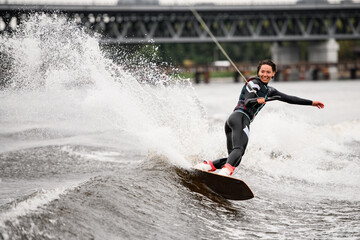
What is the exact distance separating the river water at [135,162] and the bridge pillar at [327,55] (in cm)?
5451

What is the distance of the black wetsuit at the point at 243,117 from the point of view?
732 centimetres

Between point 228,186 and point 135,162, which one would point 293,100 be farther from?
point 135,162

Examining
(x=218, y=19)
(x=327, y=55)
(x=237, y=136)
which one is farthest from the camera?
(x=327, y=55)

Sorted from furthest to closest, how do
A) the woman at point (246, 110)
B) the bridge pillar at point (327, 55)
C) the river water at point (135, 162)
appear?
1. the bridge pillar at point (327, 55)
2. the woman at point (246, 110)
3. the river water at point (135, 162)

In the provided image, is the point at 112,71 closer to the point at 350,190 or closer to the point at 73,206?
the point at 73,206

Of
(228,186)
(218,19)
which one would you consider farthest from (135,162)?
(218,19)

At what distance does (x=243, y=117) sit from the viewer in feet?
24.8

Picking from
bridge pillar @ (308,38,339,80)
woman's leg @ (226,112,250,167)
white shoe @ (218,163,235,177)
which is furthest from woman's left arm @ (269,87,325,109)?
bridge pillar @ (308,38,339,80)

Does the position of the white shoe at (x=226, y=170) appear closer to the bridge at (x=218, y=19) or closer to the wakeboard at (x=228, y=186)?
the wakeboard at (x=228, y=186)

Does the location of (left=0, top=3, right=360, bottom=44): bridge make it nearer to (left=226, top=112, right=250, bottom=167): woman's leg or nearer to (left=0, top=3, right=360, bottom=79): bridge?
(left=0, top=3, right=360, bottom=79): bridge

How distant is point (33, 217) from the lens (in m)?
5.15

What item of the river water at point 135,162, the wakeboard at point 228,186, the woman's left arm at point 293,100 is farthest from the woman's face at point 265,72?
the river water at point 135,162

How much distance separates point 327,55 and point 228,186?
64.8m

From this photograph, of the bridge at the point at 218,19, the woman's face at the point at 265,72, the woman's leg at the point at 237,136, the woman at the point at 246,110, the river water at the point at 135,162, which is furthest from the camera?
the bridge at the point at 218,19
